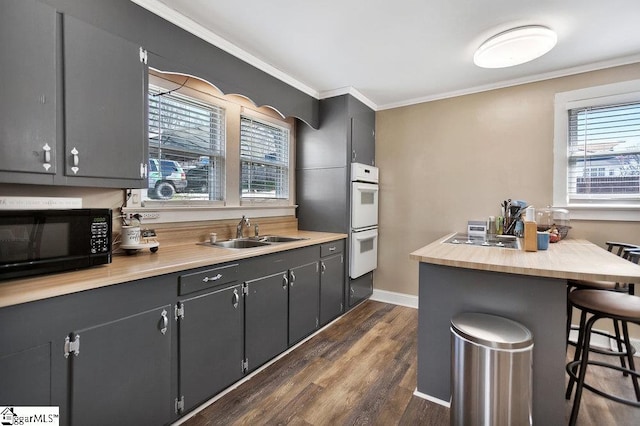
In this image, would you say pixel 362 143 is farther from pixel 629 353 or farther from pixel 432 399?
pixel 629 353

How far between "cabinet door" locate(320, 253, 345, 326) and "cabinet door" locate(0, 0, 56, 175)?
2.18 m

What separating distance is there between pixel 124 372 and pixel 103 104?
54.8 inches

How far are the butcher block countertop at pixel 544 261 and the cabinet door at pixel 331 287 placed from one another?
1.15 meters

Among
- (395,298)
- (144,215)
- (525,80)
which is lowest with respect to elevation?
(395,298)

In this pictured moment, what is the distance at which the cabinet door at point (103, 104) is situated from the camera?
59.0 inches

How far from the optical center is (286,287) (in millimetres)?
2445

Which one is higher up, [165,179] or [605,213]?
[165,179]

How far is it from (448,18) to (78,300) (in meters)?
2.72

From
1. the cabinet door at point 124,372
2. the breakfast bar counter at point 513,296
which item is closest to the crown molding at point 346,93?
the breakfast bar counter at point 513,296

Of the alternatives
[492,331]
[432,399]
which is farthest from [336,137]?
[432,399]

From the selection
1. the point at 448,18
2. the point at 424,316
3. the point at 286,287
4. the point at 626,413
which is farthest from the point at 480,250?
the point at 448,18

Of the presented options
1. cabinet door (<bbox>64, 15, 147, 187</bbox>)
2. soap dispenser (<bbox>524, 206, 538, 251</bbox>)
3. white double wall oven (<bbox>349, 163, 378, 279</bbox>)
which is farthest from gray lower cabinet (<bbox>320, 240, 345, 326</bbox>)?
cabinet door (<bbox>64, 15, 147, 187</bbox>)

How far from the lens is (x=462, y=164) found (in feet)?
11.2

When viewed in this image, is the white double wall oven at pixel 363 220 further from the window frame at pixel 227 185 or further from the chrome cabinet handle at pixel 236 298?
the chrome cabinet handle at pixel 236 298
